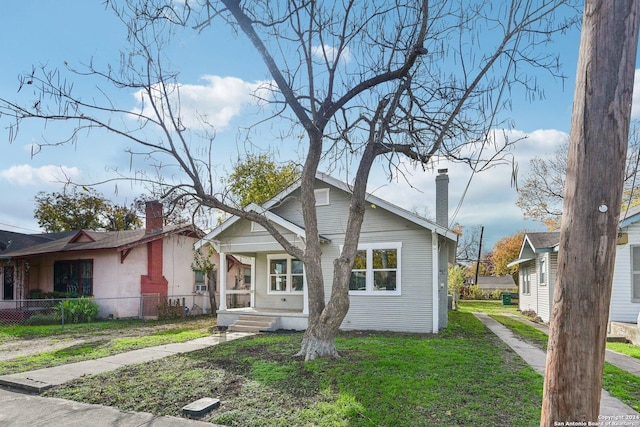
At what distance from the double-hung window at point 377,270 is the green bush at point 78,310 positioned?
1030 cm

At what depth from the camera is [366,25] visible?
26.0 feet

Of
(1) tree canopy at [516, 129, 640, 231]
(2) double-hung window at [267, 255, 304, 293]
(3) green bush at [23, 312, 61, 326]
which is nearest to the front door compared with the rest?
(3) green bush at [23, 312, 61, 326]

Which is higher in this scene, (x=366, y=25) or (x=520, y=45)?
(x=366, y=25)

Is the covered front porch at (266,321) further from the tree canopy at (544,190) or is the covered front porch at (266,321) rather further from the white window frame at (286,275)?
the tree canopy at (544,190)

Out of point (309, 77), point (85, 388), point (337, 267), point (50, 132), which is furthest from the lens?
point (309, 77)

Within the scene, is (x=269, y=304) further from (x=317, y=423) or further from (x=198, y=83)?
(x=317, y=423)

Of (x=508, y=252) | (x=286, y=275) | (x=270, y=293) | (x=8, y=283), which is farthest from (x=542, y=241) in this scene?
(x=508, y=252)

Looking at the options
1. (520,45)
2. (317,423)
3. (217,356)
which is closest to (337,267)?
(217,356)

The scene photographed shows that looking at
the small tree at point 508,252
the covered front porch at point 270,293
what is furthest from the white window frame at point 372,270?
the small tree at point 508,252

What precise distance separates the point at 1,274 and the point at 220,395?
1875cm

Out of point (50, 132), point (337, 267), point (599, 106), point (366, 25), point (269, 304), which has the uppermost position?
point (366, 25)

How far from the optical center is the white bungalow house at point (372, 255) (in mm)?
11992

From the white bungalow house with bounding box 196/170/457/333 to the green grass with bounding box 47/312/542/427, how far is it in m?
3.45

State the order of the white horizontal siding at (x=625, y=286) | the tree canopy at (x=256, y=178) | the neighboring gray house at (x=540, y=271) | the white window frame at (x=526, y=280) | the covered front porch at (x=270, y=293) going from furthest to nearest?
the tree canopy at (x=256, y=178) < the white window frame at (x=526, y=280) < the neighboring gray house at (x=540, y=271) < the covered front porch at (x=270, y=293) < the white horizontal siding at (x=625, y=286)
